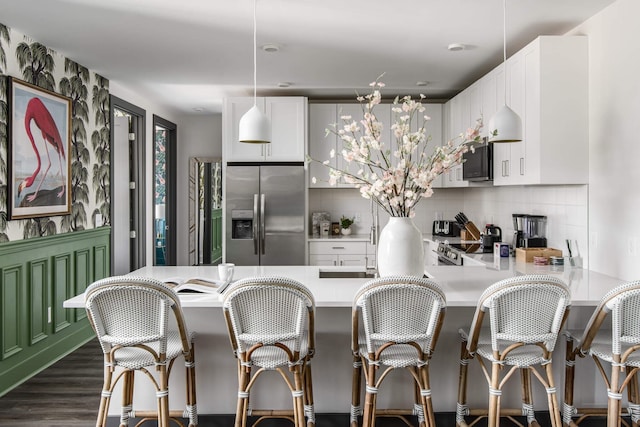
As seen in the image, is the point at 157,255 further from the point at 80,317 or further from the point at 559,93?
the point at 559,93

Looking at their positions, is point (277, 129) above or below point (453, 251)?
above

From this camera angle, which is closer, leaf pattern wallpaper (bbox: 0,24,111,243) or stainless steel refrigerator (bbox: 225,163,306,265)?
leaf pattern wallpaper (bbox: 0,24,111,243)

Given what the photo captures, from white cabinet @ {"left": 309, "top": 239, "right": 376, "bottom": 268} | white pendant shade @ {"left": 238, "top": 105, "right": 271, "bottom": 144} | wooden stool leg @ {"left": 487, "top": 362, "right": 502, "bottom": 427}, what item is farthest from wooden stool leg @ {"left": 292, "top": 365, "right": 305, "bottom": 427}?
white cabinet @ {"left": 309, "top": 239, "right": 376, "bottom": 268}

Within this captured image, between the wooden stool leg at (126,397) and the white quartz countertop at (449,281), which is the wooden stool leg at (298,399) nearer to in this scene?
the white quartz countertop at (449,281)

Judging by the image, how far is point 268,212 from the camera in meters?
5.80

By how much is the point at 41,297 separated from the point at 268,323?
2580mm

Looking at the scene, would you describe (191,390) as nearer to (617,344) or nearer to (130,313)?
(130,313)

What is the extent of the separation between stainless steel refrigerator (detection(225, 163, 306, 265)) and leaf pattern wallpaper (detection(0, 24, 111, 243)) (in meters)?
1.27

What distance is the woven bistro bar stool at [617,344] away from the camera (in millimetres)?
2326

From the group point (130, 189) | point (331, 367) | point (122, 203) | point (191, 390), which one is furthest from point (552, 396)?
point (130, 189)

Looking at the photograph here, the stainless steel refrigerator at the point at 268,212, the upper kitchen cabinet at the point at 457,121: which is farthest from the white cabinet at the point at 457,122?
the stainless steel refrigerator at the point at 268,212

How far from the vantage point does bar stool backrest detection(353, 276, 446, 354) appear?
2.33 metres

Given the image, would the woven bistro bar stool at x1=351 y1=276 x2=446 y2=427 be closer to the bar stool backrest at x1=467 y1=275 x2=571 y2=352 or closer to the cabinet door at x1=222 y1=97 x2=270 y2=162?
the bar stool backrest at x1=467 y1=275 x2=571 y2=352

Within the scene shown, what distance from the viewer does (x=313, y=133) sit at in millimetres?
6102
